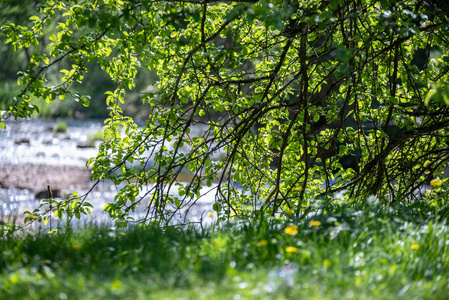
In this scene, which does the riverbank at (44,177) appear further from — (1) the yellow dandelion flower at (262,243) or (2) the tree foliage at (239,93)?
(1) the yellow dandelion flower at (262,243)

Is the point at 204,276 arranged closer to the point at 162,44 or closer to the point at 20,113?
the point at 20,113

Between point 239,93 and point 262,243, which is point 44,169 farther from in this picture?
point 262,243

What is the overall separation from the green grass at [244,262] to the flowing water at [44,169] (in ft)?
16.9

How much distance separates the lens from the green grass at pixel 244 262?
1950 millimetres

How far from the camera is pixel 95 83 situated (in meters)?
24.8

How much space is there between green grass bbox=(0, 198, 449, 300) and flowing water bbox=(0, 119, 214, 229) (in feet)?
16.9

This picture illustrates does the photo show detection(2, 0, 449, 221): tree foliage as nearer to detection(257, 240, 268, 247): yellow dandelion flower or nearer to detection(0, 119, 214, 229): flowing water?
detection(257, 240, 268, 247): yellow dandelion flower

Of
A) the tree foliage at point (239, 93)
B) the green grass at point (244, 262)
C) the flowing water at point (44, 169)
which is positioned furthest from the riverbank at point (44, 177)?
the green grass at point (244, 262)

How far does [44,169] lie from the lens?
1259 centimetres

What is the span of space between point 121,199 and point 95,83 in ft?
71.5

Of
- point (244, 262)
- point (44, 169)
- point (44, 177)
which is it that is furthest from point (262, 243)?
point (44, 169)

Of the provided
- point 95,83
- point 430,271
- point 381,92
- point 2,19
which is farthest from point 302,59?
Answer: point 95,83

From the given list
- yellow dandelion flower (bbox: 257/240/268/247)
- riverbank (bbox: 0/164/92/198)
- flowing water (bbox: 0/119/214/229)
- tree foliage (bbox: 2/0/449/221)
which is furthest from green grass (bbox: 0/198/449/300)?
→ riverbank (bbox: 0/164/92/198)

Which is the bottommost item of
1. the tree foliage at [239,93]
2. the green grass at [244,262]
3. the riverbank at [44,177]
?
the green grass at [244,262]
